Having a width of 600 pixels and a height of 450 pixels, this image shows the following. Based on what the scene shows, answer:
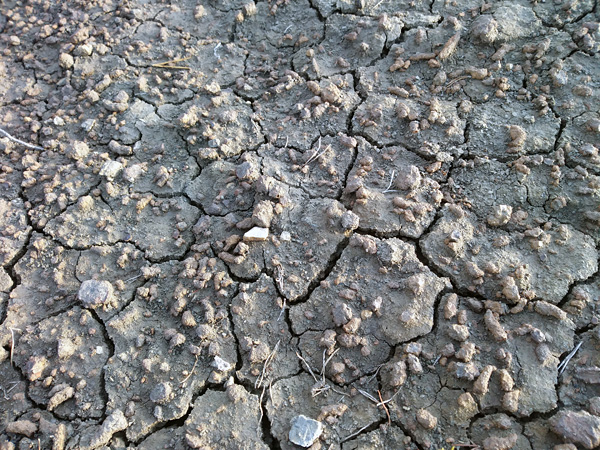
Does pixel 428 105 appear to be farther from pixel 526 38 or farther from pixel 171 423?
pixel 171 423

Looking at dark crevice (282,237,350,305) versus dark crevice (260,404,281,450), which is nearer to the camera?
dark crevice (260,404,281,450)

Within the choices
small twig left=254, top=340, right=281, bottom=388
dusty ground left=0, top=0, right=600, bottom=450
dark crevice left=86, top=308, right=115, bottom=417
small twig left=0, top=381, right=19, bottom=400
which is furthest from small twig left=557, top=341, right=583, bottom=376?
small twig left=0, top=381, right=19, bottom=400

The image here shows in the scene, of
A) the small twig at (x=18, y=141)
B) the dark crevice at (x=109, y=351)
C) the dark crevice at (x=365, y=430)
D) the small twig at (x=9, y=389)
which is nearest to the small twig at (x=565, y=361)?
the dark crevice at (x=365, y=430)

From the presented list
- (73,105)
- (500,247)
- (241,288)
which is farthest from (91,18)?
(500,247)

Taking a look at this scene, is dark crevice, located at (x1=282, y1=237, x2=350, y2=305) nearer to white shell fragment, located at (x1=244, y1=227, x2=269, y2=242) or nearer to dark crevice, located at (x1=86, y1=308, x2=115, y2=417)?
white shell fragment, located at (x1=244, y1=227, x2=269, y2=242)

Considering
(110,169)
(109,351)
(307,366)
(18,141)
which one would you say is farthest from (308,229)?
(18,141)

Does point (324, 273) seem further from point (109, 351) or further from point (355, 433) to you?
point (109, 351)
